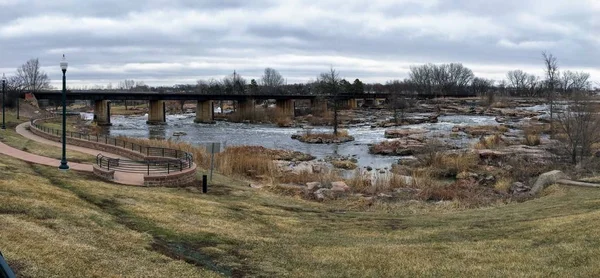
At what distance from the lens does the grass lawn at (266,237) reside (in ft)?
32.1

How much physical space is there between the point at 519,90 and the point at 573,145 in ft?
585

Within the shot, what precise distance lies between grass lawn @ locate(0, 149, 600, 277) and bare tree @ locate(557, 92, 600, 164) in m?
14.5

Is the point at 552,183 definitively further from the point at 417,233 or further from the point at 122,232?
→ the point at 122,232

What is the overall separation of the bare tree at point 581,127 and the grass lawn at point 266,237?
47.7 feet

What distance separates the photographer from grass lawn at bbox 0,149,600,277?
979 centimetres

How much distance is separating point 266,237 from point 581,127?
88.0 feet

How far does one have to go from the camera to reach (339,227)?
15984 mm

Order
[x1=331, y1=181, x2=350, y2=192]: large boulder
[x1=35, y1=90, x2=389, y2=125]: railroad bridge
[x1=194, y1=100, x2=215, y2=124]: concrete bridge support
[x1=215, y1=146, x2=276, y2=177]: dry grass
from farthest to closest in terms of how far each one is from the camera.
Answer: [x1=194, y1=100, x2=215, y2=124]: concrete bridge support, [x1=35, y1=90, x2=389, y2=125]: railroad bridge, [x1=215, y1=146, x2=276, y2=177]: dry grass, [x1=331, y1=181, x2=350, y2=192]: large boulder

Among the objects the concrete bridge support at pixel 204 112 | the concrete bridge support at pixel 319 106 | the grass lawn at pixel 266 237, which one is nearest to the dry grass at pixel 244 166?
the grass lawn at pixel 266 237

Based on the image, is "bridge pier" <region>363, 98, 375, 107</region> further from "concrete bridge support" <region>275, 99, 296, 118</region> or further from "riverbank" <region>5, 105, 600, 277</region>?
"riverbank" <region>5, 105, 600, 277</region>

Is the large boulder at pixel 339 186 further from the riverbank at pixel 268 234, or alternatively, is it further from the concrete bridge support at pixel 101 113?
the concrete bridge support at pixel 101 113

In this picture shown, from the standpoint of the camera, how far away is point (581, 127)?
32.7m

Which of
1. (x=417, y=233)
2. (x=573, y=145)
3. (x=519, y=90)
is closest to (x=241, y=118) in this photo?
(x=573, y=145)

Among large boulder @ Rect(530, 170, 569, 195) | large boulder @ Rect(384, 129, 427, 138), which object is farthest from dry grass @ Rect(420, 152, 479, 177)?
large boulder @ Rect(384, 129, 427, 138)
